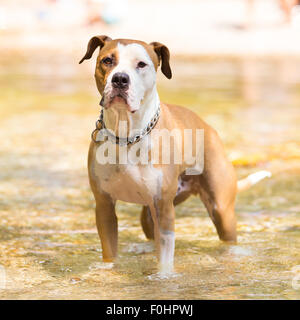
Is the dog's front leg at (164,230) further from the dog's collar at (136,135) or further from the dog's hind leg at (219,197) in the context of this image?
the dog's hind leg at (219,197)

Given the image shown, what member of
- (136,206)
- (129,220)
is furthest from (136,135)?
(136,206)

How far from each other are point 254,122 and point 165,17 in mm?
22253

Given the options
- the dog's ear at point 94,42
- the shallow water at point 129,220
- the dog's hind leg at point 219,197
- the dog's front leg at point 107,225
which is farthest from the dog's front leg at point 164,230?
the dog's ear at point 94,42

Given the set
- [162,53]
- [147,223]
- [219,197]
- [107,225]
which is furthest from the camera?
[147,223]

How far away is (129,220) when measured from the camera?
21.5 ft

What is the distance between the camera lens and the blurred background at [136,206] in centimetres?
488

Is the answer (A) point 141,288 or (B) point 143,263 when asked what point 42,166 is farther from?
(A) point 141,288

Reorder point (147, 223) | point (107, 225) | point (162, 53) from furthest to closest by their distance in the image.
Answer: point (147, 223) < point (107, 225) < point (162, 53)

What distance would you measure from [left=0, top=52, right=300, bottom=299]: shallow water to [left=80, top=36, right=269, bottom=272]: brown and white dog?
1.11 feet

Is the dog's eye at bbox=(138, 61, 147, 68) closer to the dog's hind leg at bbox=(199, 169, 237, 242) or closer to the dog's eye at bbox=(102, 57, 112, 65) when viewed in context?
the dog's eye at bbox=(102, 57, 112, 65)

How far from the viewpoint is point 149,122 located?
456cm

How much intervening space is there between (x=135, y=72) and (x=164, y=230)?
3.50 ft

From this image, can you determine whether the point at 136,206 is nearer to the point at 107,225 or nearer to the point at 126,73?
the point at 107,225
